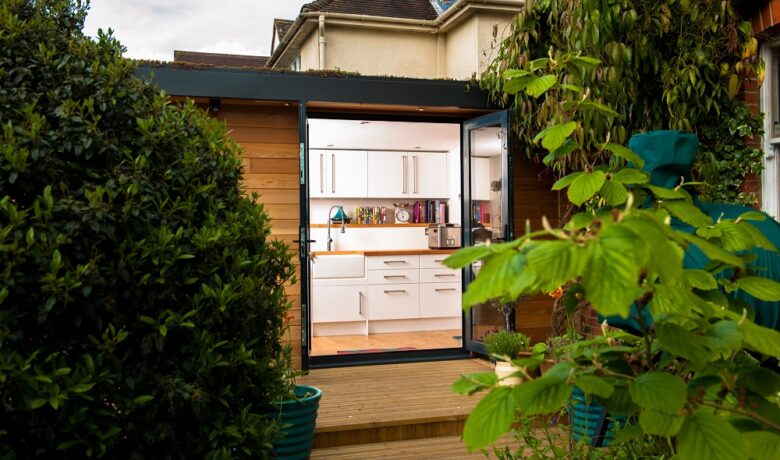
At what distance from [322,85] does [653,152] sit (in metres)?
4.39

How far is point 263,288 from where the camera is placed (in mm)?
3396

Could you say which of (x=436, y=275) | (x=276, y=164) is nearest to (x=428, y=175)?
(x=436, y=275)

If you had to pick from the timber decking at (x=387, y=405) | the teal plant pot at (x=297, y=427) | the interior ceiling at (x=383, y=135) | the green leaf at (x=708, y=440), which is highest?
the interior ceiling at (x=383, y=135)

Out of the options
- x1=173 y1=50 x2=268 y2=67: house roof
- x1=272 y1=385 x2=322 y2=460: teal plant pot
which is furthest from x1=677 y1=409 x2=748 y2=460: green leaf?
x1=173 y1=50 x2=268 y2=67: house roof

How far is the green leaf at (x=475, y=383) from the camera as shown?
42.5 inches

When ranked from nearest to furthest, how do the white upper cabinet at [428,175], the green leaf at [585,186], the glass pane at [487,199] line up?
the green leaf at [585,186]
the glass pane at [487,199]
the white upper cabinet at [428,175]

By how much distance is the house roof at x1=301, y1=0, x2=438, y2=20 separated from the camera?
1063cm

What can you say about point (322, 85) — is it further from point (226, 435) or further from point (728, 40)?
point (226, 435)

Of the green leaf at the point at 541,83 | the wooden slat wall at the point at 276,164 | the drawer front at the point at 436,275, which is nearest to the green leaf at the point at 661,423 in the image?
the green leaf at the point at 541,83

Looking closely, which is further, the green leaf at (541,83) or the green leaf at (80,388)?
the green leaf at (80,388)

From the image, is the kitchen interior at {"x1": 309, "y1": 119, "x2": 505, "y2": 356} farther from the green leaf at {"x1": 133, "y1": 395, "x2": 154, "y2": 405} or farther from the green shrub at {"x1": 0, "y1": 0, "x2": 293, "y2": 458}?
the green leaf at {"x1": 133, "y1": 395, "x2": 154, "y2": 405}

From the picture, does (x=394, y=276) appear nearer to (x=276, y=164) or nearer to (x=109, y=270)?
(x=276, y=164)

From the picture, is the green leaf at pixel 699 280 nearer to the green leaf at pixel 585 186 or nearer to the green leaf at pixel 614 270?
the green leaf at pixel 585 186

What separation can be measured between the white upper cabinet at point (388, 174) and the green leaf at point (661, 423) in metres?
9.41
